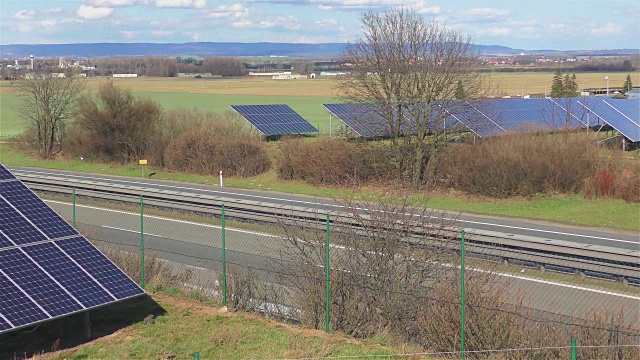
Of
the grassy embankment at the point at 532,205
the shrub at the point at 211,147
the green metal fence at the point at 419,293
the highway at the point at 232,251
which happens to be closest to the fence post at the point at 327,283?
the green metal fence at the point at 419,293

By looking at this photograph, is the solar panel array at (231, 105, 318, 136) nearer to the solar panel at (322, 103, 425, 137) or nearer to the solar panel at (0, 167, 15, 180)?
the solar panel at (322, 103, 425, 137)

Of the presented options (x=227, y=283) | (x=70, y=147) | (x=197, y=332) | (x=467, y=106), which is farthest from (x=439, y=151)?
(x=70, y=147)

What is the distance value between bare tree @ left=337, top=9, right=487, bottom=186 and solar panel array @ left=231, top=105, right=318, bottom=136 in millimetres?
14691

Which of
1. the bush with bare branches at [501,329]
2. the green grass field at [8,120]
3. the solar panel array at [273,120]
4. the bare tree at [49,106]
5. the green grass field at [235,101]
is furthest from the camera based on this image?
the green grass field at [235,101]

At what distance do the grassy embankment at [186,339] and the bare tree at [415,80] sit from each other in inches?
837

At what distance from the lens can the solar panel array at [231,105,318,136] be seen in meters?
51.0

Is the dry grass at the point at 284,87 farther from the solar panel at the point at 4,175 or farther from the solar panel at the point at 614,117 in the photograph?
the solar panel at the point at 4,175

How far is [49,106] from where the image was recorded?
53.1 meters

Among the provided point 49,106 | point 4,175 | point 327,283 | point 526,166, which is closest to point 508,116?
point 526,166

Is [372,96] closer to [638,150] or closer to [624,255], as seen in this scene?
[638,150]

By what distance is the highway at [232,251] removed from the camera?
55.6ft

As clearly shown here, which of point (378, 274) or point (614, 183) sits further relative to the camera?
point (614, 183)

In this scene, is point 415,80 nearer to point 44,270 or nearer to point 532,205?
point 532,205

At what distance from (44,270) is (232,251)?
8.82 m
